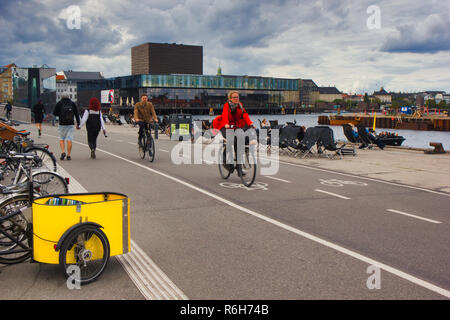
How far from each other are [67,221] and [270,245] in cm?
242

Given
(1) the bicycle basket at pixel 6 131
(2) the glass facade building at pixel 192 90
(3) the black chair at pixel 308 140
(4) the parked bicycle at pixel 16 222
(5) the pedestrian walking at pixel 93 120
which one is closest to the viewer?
(4) the parked bicycle at pixel 16 222

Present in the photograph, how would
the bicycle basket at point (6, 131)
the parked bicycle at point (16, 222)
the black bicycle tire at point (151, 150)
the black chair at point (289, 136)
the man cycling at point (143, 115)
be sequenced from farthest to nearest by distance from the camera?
the black chair at point (289, 136)
the man cycling at point (143, 115)
the black bicycle tire at point (151, 150)
the bicycle basket at point (6, 131)
the parked bicycle at point (16, 222)

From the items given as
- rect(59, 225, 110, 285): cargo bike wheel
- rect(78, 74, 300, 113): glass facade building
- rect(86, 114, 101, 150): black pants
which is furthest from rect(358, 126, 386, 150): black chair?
rect(78, 74, 300, 113): glass facade building

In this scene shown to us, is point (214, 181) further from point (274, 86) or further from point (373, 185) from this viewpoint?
point (274, 86)

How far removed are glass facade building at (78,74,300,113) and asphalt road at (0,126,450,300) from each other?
122657mm

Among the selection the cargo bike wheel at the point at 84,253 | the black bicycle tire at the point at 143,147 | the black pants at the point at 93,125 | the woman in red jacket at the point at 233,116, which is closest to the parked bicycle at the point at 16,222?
the cargo bike wheel at the point at 84,253

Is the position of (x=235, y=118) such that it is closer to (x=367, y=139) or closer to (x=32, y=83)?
(x=367, y=139)

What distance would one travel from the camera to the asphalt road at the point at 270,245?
4.20 m

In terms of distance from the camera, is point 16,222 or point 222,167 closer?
point 16,222

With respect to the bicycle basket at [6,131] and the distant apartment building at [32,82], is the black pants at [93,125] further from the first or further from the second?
the distant apartment building at [32,82]

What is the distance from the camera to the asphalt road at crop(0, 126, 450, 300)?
4.20m

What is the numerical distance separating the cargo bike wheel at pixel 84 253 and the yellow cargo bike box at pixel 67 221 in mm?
29

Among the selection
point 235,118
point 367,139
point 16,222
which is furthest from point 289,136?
point 16,222

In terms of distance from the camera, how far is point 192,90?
14262cm
